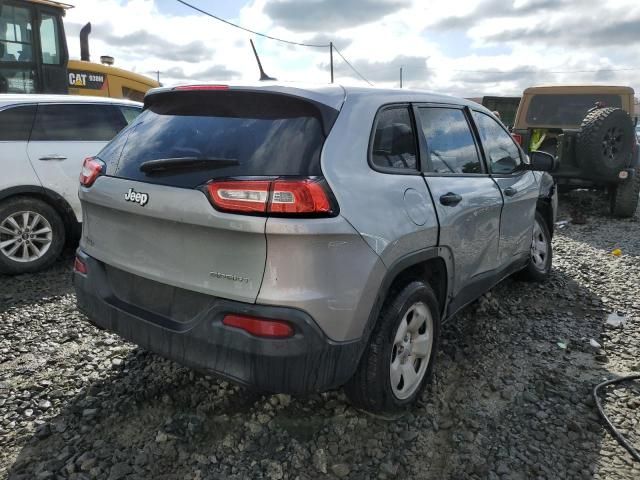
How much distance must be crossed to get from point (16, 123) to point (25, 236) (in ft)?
3.35

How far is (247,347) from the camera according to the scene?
217 centimetres

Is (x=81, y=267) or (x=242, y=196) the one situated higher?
(x=242, y=196)

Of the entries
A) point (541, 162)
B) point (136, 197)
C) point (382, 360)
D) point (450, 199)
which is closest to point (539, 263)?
point (541, 162)

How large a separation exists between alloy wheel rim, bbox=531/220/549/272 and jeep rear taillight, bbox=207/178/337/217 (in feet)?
11.0

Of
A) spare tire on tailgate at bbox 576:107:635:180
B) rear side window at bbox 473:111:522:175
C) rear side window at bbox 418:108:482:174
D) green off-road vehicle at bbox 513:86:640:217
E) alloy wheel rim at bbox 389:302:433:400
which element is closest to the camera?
alloy wheel rim at bbox 389:302:433:400

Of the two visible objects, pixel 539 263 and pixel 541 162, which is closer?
pixel 541 162

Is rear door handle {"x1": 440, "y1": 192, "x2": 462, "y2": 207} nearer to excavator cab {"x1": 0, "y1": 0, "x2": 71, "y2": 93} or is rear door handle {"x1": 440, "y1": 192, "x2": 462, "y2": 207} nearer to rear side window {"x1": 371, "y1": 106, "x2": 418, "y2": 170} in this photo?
rear side window {"x1": 371, "y1": 106, "x2": 418, "y2": 170}

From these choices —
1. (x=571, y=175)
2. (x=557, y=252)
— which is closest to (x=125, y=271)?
(x=557, y=252)

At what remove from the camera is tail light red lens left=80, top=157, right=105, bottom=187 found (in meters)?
2.76

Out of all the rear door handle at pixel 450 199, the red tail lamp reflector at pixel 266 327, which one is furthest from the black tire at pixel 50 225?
the rear door handle at pixel 450 199

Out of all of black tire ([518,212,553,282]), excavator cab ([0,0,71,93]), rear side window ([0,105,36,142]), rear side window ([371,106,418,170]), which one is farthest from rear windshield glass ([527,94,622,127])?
rear side window ([0,105,36,142])

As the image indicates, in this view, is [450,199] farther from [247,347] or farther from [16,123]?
[16,123]

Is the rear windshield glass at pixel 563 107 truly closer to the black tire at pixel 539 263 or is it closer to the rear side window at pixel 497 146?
the black tire at pixel 539 263

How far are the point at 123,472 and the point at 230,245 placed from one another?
114 cm
